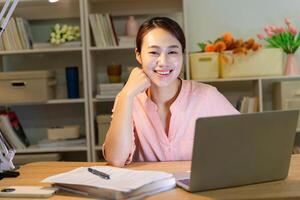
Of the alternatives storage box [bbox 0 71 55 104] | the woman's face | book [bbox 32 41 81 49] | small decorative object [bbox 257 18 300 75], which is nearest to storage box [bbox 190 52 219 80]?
small decorative object [bbox 257 18 300 75]

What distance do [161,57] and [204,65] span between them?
1.29 meters

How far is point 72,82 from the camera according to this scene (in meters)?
3.15

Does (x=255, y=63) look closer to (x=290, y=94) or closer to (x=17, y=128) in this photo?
(x=290, y=94)

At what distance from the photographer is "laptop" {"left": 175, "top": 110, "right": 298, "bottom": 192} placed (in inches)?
42.1

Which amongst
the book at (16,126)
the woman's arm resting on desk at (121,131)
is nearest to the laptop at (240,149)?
the woman's arm resting on desk at (121,131)

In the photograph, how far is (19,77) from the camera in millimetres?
3041

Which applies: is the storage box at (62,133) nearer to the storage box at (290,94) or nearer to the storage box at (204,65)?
the storage box at (204,65)

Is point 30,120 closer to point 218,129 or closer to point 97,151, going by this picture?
point 97,151

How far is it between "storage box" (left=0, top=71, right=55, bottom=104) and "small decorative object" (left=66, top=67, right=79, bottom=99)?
175 mm

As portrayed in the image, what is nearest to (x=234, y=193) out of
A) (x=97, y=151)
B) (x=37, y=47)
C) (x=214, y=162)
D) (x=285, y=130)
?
(x=214, y=162)

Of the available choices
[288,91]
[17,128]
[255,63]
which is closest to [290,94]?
[288,91]

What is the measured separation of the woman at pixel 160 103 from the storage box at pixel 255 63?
3.67 ft

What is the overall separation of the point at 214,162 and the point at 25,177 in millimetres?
660

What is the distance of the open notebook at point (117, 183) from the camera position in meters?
1.07
